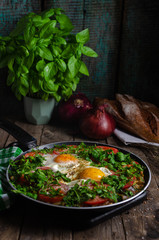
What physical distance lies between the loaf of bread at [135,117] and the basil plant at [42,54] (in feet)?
1.23

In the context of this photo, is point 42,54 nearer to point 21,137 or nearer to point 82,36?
point 82,36

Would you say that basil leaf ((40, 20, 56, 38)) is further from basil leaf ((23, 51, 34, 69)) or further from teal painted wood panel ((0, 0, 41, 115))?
teal painted wood panel ((0, 0, 41, 115))

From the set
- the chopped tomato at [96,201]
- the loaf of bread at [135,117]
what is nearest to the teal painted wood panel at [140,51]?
the loaf of bread at [135,117]

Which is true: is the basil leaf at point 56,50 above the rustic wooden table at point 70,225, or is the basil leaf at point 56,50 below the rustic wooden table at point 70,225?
above

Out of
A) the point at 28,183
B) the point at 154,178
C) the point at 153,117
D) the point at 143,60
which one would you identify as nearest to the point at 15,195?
the point at 28,183

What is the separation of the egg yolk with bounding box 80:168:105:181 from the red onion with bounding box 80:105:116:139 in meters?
0.74

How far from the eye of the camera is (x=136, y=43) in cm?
250

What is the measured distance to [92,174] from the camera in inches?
51.4

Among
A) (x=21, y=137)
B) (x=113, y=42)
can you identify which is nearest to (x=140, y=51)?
(x=113, y=42)

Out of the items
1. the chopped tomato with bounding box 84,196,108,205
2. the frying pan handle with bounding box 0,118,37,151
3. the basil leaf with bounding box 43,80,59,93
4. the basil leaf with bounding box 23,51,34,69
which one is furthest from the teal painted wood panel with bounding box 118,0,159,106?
the chopped tomato with bounding box 84,196,108,205

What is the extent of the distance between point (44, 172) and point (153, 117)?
3.60ft

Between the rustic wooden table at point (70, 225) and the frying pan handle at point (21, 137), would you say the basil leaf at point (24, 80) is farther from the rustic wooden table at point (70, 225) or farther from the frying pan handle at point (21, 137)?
the rustic wooden table at point (70, 225)

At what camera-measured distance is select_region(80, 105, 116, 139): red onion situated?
207cm

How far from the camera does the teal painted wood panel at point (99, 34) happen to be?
94.2 inches
